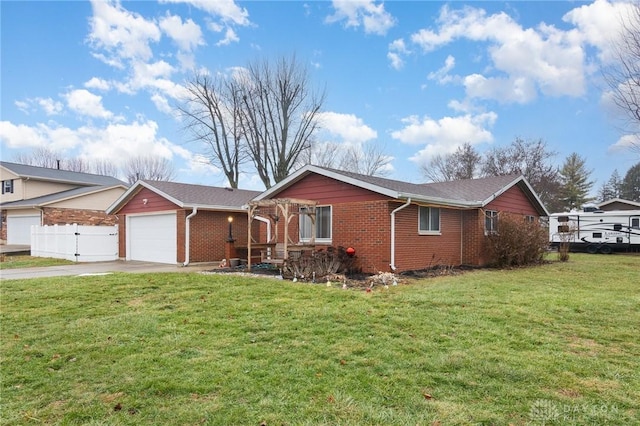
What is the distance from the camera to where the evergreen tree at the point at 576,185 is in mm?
43656

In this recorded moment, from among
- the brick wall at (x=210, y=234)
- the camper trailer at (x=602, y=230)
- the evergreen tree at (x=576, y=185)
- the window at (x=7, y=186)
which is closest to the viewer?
the brick wall at (x=210, y=234)

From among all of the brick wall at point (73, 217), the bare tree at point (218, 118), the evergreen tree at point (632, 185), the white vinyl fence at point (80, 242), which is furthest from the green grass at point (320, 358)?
the evergreen tree at point (632, 185)

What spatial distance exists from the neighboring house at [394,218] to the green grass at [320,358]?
372cm

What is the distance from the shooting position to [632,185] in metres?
53.2

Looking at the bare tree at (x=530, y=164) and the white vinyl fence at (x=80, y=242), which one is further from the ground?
the bare tree at (x=530, y=164)

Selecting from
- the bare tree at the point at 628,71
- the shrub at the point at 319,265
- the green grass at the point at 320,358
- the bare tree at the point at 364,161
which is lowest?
the green grass at the point at 320,358

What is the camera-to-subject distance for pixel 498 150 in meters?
38.1

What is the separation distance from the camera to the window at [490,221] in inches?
598

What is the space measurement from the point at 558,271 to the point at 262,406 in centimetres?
1261

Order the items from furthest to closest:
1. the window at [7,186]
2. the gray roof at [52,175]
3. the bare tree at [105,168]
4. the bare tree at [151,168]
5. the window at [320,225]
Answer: the bare tree at [105,168] → the bare tree at [151,168] → the window at [7,186] → the gray roof at [52,175] → the window at [320,225]

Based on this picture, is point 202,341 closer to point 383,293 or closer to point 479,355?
point 479,355

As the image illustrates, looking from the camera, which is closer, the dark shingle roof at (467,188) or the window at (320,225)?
the window at (320,225)

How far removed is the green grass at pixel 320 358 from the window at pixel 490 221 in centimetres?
715

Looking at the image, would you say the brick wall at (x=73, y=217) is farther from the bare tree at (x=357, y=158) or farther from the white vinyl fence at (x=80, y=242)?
the bare tree at (x=357, y=158)
